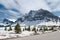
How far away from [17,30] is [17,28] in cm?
161

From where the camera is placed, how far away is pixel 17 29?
91188 millimetres

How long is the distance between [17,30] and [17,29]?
2.25 feet

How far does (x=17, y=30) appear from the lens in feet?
299

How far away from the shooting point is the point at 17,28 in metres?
92.1

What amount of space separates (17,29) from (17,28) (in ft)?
3.71
